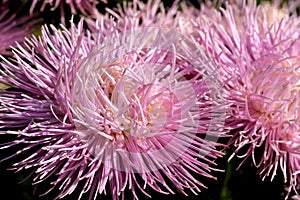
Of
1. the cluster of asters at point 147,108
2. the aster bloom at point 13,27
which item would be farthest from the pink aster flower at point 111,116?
the aster bloom at point 13,27

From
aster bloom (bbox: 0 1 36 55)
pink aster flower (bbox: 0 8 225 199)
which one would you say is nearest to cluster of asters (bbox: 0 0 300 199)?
pink aster flower (bbox: 0 8 225 199)

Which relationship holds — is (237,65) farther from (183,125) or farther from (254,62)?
(183,125)

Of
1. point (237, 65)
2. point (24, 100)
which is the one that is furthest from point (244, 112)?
point (24, 100)

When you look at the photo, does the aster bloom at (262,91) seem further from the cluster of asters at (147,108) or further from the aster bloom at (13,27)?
the aster bloom at (13,27)

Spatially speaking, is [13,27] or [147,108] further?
[13,27]

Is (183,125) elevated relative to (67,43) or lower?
lower

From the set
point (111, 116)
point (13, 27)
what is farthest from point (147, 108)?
point (13, 27)

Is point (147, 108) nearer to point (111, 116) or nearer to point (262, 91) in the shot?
point (111, 116)
